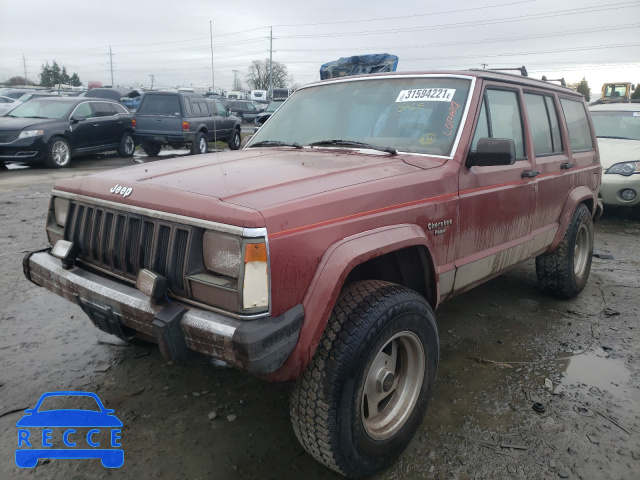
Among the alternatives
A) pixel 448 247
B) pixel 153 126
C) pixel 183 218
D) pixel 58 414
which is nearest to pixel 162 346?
pixel 183 218

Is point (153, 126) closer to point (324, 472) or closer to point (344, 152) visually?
point (344, 152)

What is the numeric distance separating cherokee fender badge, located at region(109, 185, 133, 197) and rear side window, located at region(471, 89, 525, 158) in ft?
6.57

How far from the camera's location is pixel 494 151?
266cm

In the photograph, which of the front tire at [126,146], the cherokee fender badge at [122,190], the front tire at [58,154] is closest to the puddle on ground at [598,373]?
the cherokee fender badge at [122,190]

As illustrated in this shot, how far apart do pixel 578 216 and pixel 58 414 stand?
430 centimetres

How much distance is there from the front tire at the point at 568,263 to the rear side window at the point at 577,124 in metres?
0.59

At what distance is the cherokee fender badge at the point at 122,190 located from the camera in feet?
7.57

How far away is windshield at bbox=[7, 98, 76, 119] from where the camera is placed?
1127 cm

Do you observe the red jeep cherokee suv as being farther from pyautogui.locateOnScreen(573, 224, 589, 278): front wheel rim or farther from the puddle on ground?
pyautogui.locateOnScreen(573, 224, 589, 278): front wheel rim

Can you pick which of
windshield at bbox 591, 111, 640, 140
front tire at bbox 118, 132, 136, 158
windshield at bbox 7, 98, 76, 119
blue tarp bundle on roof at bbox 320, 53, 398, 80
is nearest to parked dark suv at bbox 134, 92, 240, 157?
front tire at bbox 118, 132, 136, 158

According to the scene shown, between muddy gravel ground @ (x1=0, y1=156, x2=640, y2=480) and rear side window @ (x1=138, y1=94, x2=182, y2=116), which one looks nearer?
muddy gravel ground @ (x1=0, y1=156, x2=640, y2=480)

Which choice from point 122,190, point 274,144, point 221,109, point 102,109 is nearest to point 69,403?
point 122,190

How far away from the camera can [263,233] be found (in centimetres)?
184

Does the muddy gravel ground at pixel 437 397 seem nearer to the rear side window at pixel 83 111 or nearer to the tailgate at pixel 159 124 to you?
the rear side window at pixel 83 111
